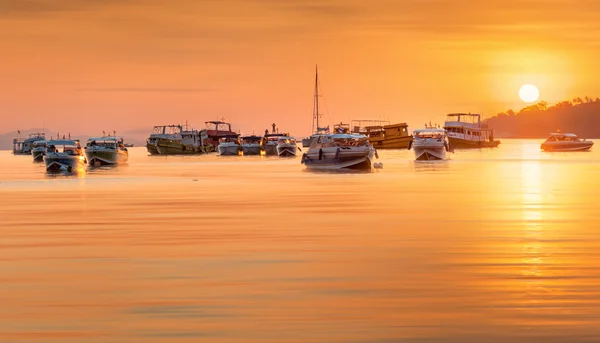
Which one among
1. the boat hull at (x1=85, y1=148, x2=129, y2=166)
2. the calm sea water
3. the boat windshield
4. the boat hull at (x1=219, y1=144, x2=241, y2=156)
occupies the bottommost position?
the boat hull at (x1=219, y1=144, x2=241, y2=156)

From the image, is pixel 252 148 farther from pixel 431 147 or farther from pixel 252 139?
pixel 431 147

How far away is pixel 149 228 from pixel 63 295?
40.7ft

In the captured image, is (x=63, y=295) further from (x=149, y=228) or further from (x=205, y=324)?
(x=149, y=228)

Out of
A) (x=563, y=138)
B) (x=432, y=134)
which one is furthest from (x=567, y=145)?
(x=432, y=134)

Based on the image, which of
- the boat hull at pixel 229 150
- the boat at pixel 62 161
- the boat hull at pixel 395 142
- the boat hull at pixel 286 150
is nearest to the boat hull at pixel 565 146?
the boat hull at pixel 395 142

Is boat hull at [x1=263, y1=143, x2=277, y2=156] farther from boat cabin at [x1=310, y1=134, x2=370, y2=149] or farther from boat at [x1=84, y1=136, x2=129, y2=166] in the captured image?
boat cabin at [x1=310, y1=134, x2=370, y2=149]

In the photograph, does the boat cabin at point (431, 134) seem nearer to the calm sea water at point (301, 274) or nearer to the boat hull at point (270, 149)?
the boat hull at point (270, 149)

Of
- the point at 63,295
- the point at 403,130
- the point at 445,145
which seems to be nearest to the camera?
the point at 63,295

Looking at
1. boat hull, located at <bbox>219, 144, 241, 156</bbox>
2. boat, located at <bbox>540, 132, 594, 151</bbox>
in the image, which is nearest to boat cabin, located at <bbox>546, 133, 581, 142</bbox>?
boat, located at <bbox>540, 132, 594, 151</bbox>

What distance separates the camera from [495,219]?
30828 mm

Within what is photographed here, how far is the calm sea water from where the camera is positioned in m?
12.6

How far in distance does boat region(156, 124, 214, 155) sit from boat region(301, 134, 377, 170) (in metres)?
98.6

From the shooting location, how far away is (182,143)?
608 feet

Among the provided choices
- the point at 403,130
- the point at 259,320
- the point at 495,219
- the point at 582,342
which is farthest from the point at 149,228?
the point at 403,130
